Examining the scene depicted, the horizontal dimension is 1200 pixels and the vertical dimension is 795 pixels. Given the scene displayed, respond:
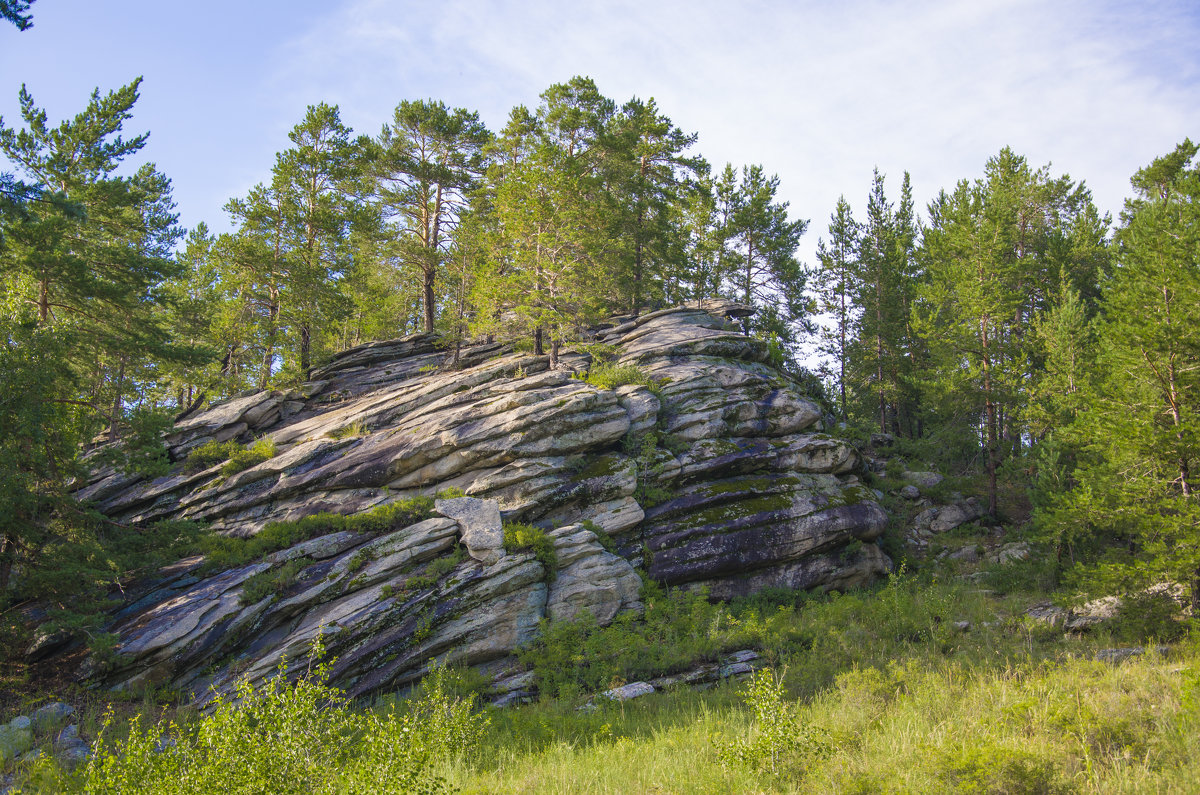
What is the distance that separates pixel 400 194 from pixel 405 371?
9826 mm

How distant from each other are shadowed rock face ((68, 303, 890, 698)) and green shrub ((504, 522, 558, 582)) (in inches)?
6.5

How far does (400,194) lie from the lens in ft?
97.5

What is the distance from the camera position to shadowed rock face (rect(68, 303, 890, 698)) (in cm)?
1238

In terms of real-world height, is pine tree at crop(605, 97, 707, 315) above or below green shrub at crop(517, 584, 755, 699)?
above

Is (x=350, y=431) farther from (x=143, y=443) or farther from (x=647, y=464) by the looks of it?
(x=647, y=464)

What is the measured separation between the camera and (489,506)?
1532cm

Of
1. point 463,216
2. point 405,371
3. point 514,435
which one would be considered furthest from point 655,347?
point 463,216

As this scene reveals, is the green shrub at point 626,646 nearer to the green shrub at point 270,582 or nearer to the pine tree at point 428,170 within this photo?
the green shrub at point 270,582

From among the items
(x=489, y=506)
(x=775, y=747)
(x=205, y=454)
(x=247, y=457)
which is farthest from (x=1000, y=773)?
(x=205, y=454)

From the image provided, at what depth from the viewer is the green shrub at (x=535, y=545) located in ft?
47.4

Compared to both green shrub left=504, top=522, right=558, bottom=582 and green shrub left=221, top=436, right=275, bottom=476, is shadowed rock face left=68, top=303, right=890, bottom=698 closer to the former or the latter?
green shrub left=504, top=522, right=558, bottom=582

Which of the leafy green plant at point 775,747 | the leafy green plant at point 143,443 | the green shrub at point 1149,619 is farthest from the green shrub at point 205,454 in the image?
the green shrub at point 1149,619

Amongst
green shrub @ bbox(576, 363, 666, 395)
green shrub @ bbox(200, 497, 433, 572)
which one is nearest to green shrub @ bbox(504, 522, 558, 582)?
green shrub @ bbox(200, 497, 433, 572)

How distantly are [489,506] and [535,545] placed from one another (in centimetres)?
173
